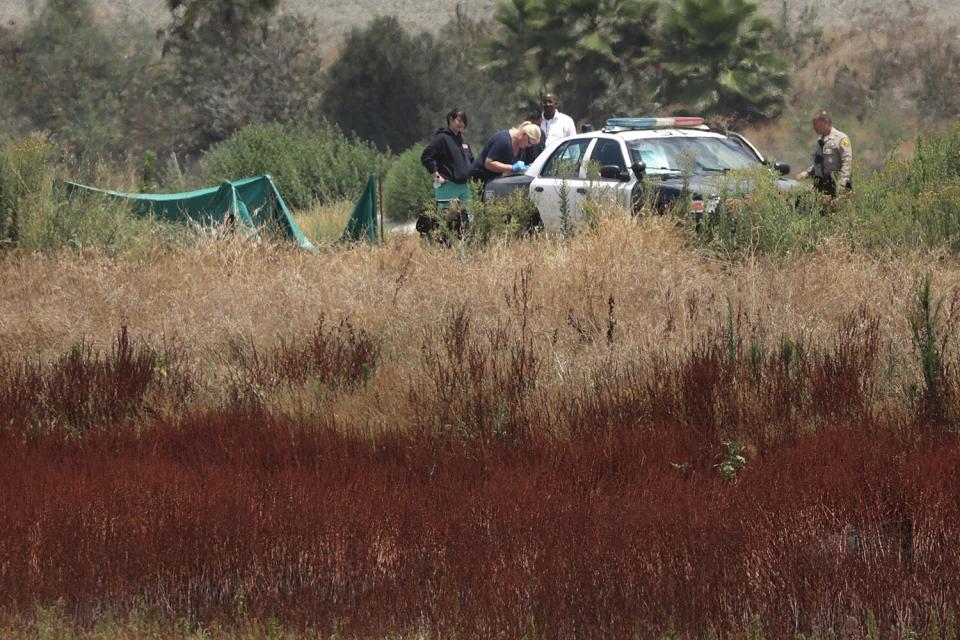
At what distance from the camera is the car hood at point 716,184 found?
12.0 m

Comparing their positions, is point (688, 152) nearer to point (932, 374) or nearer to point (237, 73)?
point (932, 374)

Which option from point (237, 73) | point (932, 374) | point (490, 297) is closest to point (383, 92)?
point (237, 73)

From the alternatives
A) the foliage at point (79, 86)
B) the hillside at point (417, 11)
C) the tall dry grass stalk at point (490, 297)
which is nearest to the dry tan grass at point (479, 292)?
the tall dry grass stalk at point (490, 297)

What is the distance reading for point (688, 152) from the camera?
1371 cm

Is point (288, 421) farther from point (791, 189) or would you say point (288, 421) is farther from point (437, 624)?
point (791, 189)

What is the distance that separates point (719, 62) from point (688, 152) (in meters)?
26.6

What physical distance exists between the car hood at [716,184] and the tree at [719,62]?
25.7 m

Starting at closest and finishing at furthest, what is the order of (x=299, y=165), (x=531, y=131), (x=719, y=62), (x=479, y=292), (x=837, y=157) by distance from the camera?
(x=479, y=292) → (x=837, y=157) → (x=531, y=131) → (x=299, y=165) → (x=719, y=62)

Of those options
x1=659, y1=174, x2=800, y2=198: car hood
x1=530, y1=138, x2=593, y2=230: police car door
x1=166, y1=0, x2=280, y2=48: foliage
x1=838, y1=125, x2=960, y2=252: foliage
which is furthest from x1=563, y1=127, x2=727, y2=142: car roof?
x1=166, y1=0, x2=280, y2=48: foliage

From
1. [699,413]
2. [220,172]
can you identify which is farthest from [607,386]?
[220,172]

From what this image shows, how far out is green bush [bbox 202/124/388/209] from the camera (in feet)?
76.4

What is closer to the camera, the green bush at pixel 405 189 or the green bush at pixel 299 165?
the green bush at pixel 299 165

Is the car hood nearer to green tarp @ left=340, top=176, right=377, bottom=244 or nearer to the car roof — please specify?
the car roof

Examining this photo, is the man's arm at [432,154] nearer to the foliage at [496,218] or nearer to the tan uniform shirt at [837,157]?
the foliage at [496,218]
